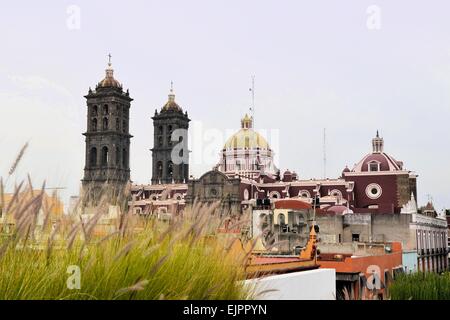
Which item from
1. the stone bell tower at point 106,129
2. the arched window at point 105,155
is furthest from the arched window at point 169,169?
the arched window at point 105,155

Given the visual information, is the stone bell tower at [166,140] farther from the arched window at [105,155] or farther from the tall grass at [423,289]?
the tall grass at [423,289]

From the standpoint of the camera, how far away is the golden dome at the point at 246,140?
51250mm

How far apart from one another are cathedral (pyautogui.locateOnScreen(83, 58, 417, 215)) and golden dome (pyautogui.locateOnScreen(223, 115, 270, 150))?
0.13 ft

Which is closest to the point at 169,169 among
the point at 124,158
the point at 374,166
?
the point at 124,158

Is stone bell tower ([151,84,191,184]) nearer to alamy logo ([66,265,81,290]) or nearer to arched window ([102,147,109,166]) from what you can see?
arched window ([102,147,109,166])

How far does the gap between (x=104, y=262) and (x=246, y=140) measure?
49.5 meters

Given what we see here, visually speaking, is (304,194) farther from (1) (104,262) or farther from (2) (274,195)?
(1) (104,262)

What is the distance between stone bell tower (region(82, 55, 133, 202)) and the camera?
46250 millimetres

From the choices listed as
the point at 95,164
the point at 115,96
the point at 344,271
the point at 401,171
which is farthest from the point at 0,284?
the point at 95,164

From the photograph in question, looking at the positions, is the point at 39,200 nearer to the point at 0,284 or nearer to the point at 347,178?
the point at 0,284

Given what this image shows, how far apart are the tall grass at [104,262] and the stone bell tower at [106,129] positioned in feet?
141

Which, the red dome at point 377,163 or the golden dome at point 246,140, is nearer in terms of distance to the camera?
the red dome at point 377,163

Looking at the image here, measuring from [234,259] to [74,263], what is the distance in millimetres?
860

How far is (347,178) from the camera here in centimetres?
4122
